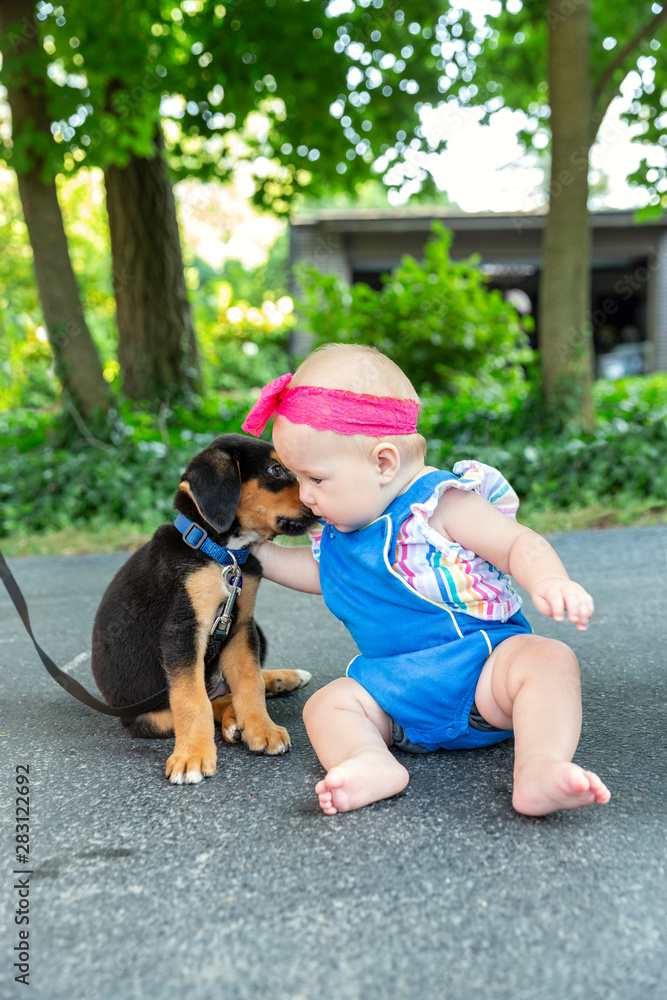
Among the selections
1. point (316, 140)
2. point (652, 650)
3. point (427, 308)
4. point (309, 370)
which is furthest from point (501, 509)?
point (316, 140)

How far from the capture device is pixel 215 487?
94.3 inches

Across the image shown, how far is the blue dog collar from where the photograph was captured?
94.6 inches

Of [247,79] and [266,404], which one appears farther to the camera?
[247,79]

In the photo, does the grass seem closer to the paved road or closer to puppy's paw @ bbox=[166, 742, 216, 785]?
the paved road

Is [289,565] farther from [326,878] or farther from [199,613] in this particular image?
[326,878]

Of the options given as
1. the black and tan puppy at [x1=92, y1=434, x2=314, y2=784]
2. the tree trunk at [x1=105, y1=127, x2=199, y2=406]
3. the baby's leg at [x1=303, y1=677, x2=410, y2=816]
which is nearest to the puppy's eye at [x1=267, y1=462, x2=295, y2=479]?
the black and tan puppy at [x1=92, y1=434, x2=314, y2=784]

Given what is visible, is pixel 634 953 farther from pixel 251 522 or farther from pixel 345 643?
pixel 345 643

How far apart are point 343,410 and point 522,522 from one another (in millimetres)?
4311

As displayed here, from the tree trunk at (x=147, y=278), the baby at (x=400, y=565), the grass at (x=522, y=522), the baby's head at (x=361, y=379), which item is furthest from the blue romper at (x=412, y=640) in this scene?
the tree trunk at (x=147, y=278)

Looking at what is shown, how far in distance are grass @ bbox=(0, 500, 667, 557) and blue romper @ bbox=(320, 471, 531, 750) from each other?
152 inches

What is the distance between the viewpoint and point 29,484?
710cm

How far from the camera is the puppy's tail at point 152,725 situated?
8.30ft

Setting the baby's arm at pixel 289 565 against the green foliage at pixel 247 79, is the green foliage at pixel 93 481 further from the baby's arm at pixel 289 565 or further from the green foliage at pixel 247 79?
the baby's arm at pixel 289 565

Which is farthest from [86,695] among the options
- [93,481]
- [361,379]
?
[93,481]
